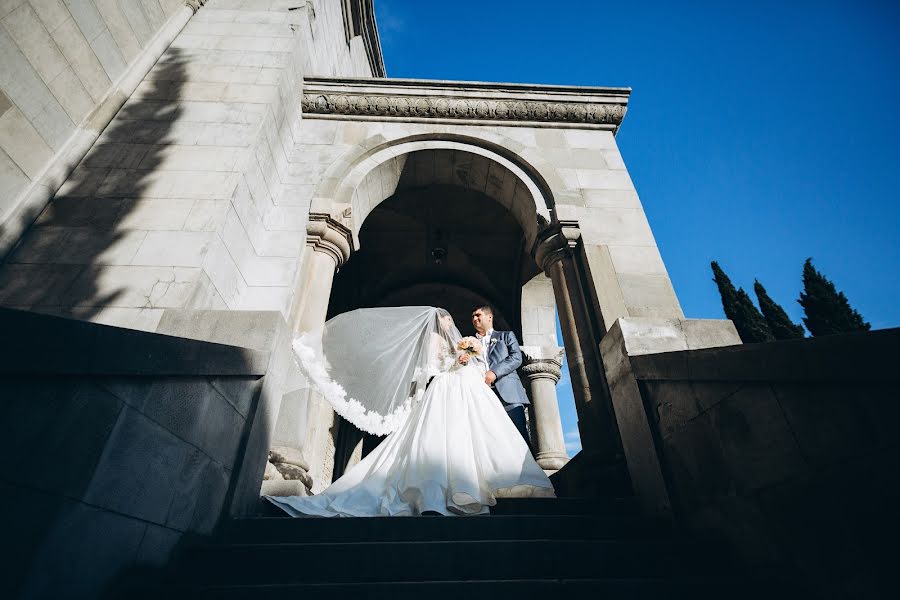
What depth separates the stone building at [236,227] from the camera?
6.74ft

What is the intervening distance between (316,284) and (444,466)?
280 centimetres

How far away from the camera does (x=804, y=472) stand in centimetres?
180

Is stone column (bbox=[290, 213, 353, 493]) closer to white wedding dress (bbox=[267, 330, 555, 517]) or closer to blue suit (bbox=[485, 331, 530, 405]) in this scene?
white wedding dress (bbox=[267, 330, 555, 517])

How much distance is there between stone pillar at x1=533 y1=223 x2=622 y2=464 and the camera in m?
4.10

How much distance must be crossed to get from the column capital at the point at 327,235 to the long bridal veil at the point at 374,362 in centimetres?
149

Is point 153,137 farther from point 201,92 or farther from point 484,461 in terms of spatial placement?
point 484,461

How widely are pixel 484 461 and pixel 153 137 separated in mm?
5520

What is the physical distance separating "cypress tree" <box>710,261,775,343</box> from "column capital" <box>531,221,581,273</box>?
15143 millimetres

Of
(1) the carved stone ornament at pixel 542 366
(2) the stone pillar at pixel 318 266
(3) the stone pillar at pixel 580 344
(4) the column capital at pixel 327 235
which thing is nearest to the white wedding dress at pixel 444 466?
(3) the stone pillar at pixel 580 344

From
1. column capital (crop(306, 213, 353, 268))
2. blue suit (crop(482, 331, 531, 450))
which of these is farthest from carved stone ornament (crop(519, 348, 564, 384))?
column capital (crop(306, 213, 353, 268))

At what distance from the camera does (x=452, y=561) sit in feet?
6.69

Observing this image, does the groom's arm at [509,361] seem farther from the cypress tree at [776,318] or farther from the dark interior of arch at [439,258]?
the cypress tree at [776,318]

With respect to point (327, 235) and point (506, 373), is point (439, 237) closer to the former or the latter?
point (327, 235)

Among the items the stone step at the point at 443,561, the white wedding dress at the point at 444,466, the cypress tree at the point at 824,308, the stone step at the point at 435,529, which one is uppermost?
the cypress tree at the point at 824,308
